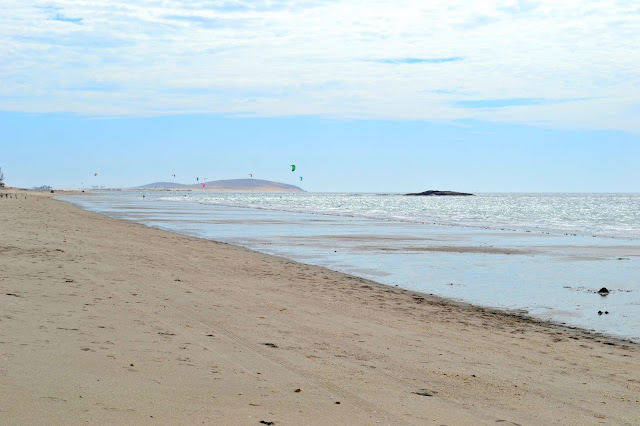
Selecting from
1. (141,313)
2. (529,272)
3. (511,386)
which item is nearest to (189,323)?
(141,313)

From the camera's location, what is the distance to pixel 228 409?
216 inches

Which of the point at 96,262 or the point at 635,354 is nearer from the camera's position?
the point at 635,354

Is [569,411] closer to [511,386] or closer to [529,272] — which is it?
[511,386]

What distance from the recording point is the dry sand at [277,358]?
5.58 meters

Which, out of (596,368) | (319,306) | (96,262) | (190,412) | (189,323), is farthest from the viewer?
(96,262)

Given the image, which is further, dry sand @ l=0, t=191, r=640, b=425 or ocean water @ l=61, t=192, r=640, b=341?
ocean water @ l=61, t=192, r=640, b=341

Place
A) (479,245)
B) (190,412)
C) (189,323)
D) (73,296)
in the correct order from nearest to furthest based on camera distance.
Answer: (190,412), (189,323), (73,296), (479,245)

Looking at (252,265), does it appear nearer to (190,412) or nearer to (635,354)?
(635,354)

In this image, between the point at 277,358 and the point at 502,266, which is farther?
the point at 502,266

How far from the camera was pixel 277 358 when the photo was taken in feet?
24.3

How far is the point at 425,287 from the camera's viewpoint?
15.7m

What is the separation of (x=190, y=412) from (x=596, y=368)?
5.43m

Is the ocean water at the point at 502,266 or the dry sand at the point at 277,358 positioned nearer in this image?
the dry sand at the point at 277,358

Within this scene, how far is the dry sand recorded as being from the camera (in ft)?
18.3
